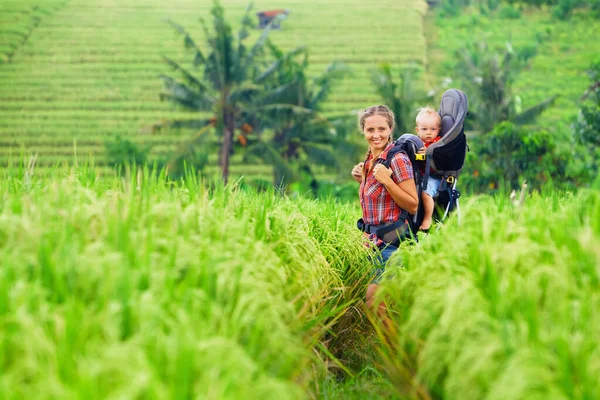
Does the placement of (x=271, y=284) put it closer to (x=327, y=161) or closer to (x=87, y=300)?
(x=87, y=300)

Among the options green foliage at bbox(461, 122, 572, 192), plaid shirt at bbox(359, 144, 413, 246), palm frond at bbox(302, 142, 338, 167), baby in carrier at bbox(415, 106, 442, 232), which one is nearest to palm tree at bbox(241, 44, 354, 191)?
palm frond at bbox(302, 142, 338, 167)

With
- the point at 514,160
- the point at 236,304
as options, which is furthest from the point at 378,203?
the point at 514,160

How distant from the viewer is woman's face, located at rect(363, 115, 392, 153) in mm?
5332

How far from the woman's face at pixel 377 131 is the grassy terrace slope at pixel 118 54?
48.1 m

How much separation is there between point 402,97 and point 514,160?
380 inches

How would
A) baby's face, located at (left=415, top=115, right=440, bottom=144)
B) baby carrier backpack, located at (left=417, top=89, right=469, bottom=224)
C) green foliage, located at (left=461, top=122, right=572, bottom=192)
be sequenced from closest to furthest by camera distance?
baby carrier backpack, located at (left=417, top=89, right=469, bottom=224), baby's face, located at (left=415, top=115, right=440, bottom=144), green foliage, located at (left=461, top=122, right=572, bottom=192)

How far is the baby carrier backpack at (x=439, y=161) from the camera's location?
Result: 532cm

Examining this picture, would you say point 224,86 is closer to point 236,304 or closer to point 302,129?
point 302,129

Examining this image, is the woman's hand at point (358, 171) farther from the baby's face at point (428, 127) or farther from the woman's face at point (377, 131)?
the baby's face at point (428, 127)

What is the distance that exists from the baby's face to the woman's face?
1.91 ft

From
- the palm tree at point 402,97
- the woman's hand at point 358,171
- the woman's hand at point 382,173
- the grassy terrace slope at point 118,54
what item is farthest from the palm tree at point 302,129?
the woman's hand at point 382,173

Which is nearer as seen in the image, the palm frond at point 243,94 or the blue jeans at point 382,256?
the blue jeans at point 382,256

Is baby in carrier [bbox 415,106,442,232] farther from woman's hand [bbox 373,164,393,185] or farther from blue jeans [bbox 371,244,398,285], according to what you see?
woman's hand [bbox 373,164,393,185]

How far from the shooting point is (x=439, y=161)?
558 cm
